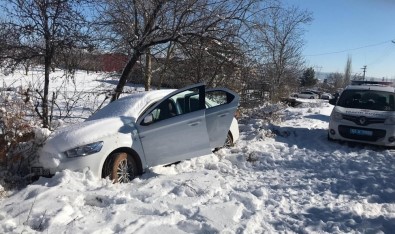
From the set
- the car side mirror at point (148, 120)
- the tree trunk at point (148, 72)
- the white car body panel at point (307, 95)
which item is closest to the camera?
the car side mirror at point (148, 120)

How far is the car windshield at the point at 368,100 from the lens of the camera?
1149 cm

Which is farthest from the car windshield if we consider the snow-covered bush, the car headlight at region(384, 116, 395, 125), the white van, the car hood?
the snow-covered bush

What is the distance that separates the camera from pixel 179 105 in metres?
7.45

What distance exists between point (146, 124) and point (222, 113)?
152cm

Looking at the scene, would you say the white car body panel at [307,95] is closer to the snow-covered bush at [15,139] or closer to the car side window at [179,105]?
the car side window at [179,105]

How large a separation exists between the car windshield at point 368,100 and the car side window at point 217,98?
506 centimetres

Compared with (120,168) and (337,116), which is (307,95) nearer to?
(337,116)

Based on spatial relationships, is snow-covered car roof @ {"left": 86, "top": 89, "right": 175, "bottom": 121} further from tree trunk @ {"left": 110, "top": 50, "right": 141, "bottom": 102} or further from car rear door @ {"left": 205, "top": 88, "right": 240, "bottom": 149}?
tree trunk @ {"left": 110, "top": 50, "right": 141, "bottom": 102}

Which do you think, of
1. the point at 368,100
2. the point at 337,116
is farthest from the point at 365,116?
Result: the point at 368,100

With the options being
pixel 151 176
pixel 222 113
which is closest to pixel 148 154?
pixel 151 176

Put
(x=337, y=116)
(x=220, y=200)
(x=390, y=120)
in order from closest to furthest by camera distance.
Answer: (x=220, y=200), (x=390, y=120), (x=337, y=116)

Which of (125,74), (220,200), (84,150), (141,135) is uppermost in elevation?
(125,74)

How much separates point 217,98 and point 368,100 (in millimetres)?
5564

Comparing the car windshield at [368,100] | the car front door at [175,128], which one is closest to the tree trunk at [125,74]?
the car front door at [175,128]
